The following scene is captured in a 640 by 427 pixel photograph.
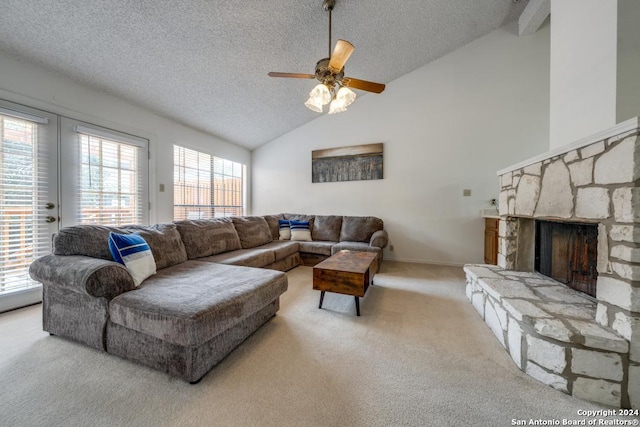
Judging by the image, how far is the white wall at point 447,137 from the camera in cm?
347

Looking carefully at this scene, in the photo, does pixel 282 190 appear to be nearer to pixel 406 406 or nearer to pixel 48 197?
pixel 48 197

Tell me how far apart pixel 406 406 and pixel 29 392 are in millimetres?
2036

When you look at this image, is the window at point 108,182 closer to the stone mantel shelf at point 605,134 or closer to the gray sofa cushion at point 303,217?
the gray sofa cushion at point 303,217

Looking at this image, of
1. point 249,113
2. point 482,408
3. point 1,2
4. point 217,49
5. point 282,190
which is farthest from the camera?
point 282,190

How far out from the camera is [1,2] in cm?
170

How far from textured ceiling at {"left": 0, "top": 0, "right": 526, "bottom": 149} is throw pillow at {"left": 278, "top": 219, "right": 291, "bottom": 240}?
2.03 metres

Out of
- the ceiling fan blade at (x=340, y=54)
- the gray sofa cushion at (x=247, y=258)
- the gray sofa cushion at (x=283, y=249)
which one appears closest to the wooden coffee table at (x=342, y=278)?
the gray sofa cushion at (x=247, y=258)

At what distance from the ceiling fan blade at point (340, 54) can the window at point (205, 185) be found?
3.09 meters

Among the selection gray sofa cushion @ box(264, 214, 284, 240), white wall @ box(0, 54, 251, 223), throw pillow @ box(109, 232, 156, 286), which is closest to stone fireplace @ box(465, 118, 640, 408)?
throw pillow @ box(109, 232, 156, 286)

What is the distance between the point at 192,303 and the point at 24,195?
237 centimetres

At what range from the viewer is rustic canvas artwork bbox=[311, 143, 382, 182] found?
14.0 ft

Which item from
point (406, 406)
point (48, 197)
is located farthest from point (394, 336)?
point (48, 197)

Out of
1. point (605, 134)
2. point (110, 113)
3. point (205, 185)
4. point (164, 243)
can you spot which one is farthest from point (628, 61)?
point (205, 185)

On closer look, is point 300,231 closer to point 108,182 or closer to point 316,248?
point 316,248
